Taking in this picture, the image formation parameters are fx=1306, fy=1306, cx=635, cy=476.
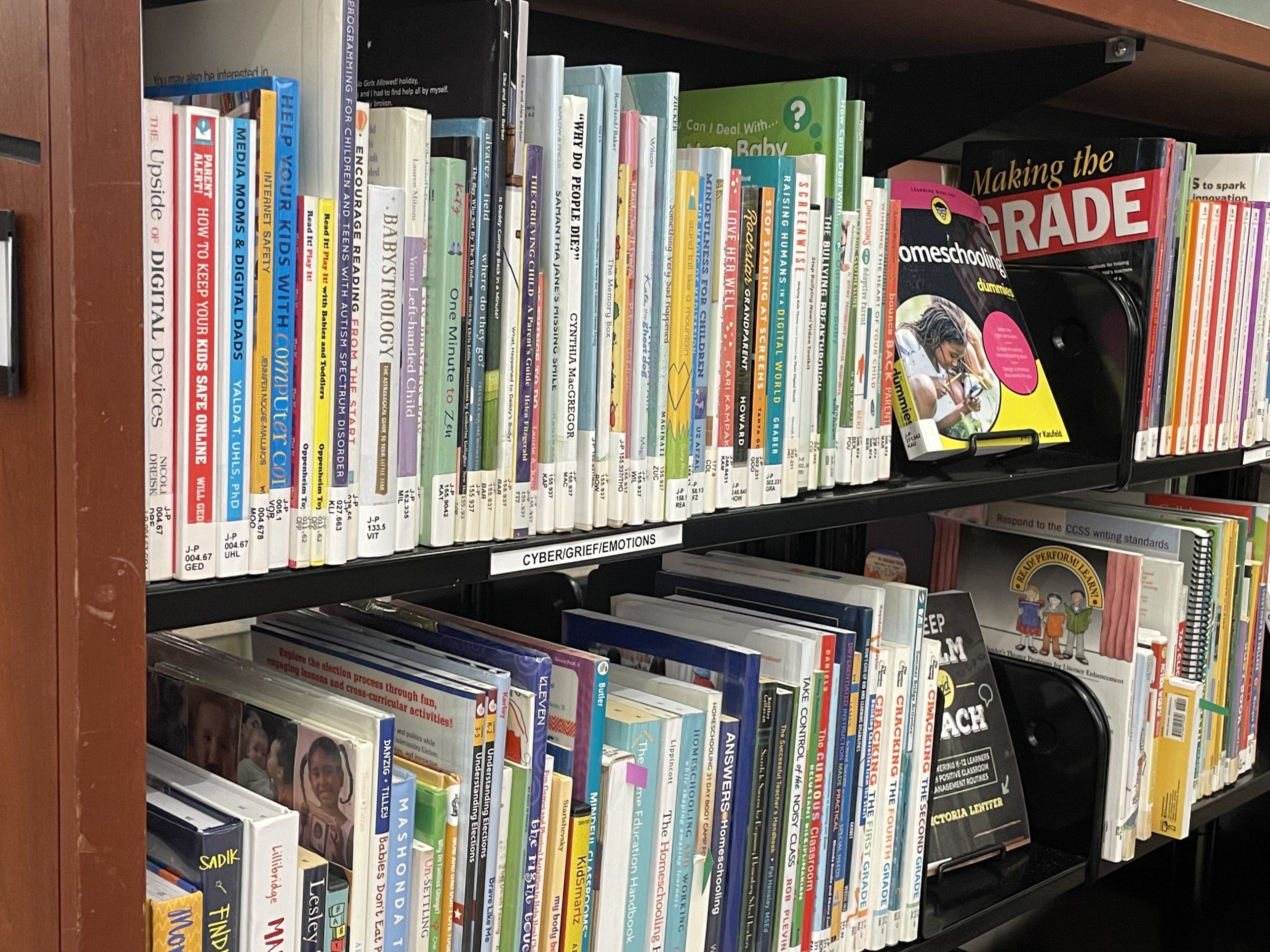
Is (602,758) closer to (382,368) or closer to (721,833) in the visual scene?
(721,833)

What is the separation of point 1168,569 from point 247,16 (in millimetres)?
1241

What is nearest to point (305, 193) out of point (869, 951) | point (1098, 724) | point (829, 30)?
point (829, 30)

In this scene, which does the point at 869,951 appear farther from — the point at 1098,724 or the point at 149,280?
the point at 149,280

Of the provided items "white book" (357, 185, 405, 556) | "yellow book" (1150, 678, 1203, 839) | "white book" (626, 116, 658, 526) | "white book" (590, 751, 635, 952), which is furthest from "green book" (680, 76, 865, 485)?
"yellow book" (1150, 678, 1203, 839)

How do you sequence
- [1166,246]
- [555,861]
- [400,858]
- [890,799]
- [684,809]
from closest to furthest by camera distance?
[400,858], [555,861], [684,809], [890,799], [1166,246]

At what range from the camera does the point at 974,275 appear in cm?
136

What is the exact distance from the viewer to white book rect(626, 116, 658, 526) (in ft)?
3.09

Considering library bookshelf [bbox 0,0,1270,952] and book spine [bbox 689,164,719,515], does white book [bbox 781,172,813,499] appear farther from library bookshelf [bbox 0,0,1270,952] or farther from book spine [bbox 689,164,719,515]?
library bookshelf [bbox 0,0,1270,952]

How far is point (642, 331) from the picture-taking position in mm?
961

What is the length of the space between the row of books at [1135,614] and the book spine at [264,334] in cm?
104

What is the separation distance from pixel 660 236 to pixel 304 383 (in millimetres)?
315

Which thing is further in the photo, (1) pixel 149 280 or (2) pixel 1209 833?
(2) pixel 1209 833

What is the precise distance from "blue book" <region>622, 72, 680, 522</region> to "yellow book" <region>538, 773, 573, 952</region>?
8.3 inches

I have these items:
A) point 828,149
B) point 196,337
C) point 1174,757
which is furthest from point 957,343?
point 196,337
